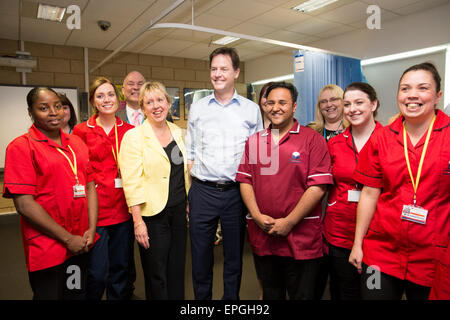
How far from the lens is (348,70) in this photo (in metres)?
4.49

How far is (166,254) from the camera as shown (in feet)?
5.93

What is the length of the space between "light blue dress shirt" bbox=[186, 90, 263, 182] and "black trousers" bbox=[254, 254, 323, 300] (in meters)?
0.54

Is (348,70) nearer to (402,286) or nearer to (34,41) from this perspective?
(402,286)

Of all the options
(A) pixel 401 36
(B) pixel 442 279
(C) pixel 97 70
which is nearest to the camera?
(B) pixel 442 279

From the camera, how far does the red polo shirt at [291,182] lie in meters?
1.57

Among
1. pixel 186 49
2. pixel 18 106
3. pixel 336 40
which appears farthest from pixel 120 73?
pixel 336 40

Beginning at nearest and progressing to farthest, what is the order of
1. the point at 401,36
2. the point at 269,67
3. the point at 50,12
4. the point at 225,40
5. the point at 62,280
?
the point at 62,280, the point at 50,12, the point at 401,36, the point at 225,40, the point at 269,67

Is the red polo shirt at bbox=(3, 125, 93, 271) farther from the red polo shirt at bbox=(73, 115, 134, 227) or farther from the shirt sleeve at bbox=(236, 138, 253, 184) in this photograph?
the shirt sleeve at bbox=(236, 138, 253, 184)

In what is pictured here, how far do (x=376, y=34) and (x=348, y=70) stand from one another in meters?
0.76

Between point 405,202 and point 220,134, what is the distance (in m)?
1.05

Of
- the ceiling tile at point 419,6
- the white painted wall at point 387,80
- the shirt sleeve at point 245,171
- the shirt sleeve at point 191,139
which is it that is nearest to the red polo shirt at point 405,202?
the shirt sleeve at point 245,171

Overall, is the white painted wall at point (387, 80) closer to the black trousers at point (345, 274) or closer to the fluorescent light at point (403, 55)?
the fluorescent light at point (403, 55)

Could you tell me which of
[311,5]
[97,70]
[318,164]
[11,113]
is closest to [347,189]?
[318,164]

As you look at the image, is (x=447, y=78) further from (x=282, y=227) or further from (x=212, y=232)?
(x=212, y=232)
